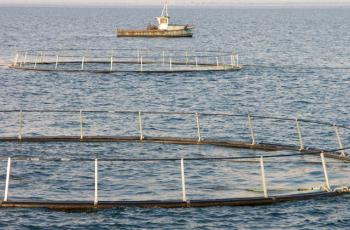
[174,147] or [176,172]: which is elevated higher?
[174,147]

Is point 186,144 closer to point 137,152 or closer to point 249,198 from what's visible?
point 137,152

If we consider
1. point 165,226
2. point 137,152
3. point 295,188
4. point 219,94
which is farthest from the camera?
point 219,94

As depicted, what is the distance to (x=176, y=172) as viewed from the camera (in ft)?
163

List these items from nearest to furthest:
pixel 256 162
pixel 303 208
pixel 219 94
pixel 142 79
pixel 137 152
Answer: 1. pixel 303 208
2. pixel 256 162
3. pixel 137 152
4. pixel 219 94
5. pixel 142 79

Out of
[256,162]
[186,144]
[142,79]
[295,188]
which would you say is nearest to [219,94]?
[142,79]

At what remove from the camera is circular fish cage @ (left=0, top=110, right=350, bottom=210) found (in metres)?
39.9

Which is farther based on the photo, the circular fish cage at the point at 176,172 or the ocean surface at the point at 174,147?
the circular fish cage at the point at 176,172

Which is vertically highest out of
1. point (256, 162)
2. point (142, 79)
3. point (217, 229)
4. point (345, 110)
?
point (142, 79)

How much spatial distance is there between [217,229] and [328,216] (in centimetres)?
507

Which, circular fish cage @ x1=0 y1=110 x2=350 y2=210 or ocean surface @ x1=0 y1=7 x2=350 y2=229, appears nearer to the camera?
ocean surface @ x1=0 y1=7 x2=350 y2=229

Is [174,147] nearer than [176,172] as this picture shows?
No

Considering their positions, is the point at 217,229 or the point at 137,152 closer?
the point at 217,229

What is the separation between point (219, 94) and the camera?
321ft

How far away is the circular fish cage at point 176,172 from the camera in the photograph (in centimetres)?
3991
